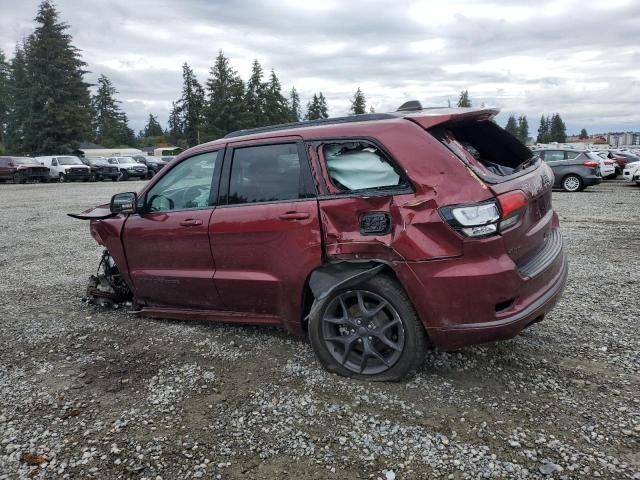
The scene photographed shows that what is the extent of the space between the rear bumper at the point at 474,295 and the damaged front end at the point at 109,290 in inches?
125

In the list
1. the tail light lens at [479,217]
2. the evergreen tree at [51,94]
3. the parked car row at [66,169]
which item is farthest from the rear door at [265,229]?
the evergreen tree at [51,94]

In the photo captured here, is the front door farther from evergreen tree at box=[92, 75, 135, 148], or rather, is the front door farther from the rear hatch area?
evergreen tree at box=[92, 75, 135, 148]

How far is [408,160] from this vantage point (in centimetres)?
317

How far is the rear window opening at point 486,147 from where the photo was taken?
128 inches

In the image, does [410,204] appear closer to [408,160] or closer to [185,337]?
[408,160]

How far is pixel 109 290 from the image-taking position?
16.6 feet

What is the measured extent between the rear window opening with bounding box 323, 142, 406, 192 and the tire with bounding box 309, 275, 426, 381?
63 centimetres

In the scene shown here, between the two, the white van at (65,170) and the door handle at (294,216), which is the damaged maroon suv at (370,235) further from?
the white van at (65,170)

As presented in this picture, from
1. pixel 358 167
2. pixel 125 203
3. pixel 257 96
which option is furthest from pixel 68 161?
pixel 257 96

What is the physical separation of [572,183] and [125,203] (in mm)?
17504

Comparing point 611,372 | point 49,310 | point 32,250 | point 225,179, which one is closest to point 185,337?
point 225,179

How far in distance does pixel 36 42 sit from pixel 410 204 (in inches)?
2356

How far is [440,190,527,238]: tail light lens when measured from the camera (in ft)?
9.70

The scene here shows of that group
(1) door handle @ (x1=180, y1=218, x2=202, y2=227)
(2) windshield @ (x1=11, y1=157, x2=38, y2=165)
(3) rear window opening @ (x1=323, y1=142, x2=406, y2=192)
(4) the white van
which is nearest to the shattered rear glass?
(3) rear window opening @ (x1=323, y1=142, x2=406, y2=192)
